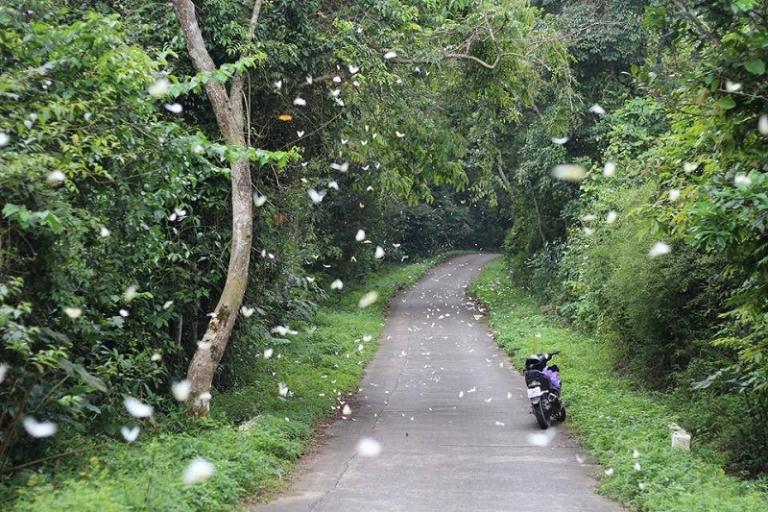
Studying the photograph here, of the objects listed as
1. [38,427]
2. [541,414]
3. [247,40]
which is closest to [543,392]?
[541,414]

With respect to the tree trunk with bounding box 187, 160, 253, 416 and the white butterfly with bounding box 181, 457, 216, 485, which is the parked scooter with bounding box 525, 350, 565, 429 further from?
the white butterfly with bounding box 181, 457, 216, 485

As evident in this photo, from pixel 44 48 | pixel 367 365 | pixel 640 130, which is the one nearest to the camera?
pixel 44 48

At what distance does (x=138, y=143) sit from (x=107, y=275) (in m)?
1.29

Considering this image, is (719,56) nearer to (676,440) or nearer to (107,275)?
(676,440)

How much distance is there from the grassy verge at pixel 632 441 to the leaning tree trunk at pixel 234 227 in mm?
4434

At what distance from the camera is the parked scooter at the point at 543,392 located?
403 inches

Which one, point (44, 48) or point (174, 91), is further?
point (174, 91)

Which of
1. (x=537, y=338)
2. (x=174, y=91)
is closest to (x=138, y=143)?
(x=174, y=91)

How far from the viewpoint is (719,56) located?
21.4 feet

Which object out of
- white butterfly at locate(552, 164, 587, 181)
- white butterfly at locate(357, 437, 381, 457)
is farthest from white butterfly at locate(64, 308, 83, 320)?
white butterfly at locate(552, 164, 587, 181)

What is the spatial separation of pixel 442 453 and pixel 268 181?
4509 mm

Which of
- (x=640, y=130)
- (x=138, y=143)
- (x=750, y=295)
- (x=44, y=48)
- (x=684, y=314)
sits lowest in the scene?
(x=684, y=314)

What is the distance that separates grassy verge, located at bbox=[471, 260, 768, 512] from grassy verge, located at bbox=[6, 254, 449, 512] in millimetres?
3396

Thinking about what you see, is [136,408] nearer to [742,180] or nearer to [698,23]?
[742,180]
